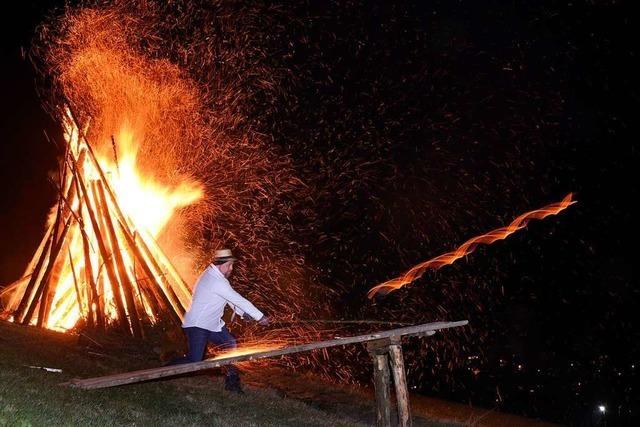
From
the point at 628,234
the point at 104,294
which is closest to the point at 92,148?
the point at 104,294

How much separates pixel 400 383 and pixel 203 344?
2.19m

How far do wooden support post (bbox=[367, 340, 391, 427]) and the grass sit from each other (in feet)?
2.75

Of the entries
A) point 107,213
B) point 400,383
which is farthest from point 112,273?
point 400,383

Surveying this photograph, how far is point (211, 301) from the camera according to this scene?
706cm

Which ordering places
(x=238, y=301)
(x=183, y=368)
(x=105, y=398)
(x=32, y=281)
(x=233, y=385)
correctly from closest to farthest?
1. (x=183, y=368)
2. (x=105, y=398)
3. (x=238, y=301)
4. (x=233, y=385)
5. (x=32, y=281)

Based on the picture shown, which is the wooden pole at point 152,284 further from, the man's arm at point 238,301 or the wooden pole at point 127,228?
the man's arm at point 238,301

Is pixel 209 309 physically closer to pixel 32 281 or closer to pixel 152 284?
pixel 152 284

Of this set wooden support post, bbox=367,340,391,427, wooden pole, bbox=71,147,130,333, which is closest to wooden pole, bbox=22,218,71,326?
wooden pole, bbox=71,147,130,333

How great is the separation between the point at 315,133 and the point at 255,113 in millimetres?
2321

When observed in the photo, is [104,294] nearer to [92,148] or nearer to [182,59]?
[92,148]

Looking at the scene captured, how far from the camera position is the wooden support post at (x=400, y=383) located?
630cm

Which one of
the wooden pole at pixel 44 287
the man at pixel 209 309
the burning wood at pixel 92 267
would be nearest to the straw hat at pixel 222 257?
the man at pixel 209 309

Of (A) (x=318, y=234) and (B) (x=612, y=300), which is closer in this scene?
(A) (x=318, y=234)

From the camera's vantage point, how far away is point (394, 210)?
18.5 m
